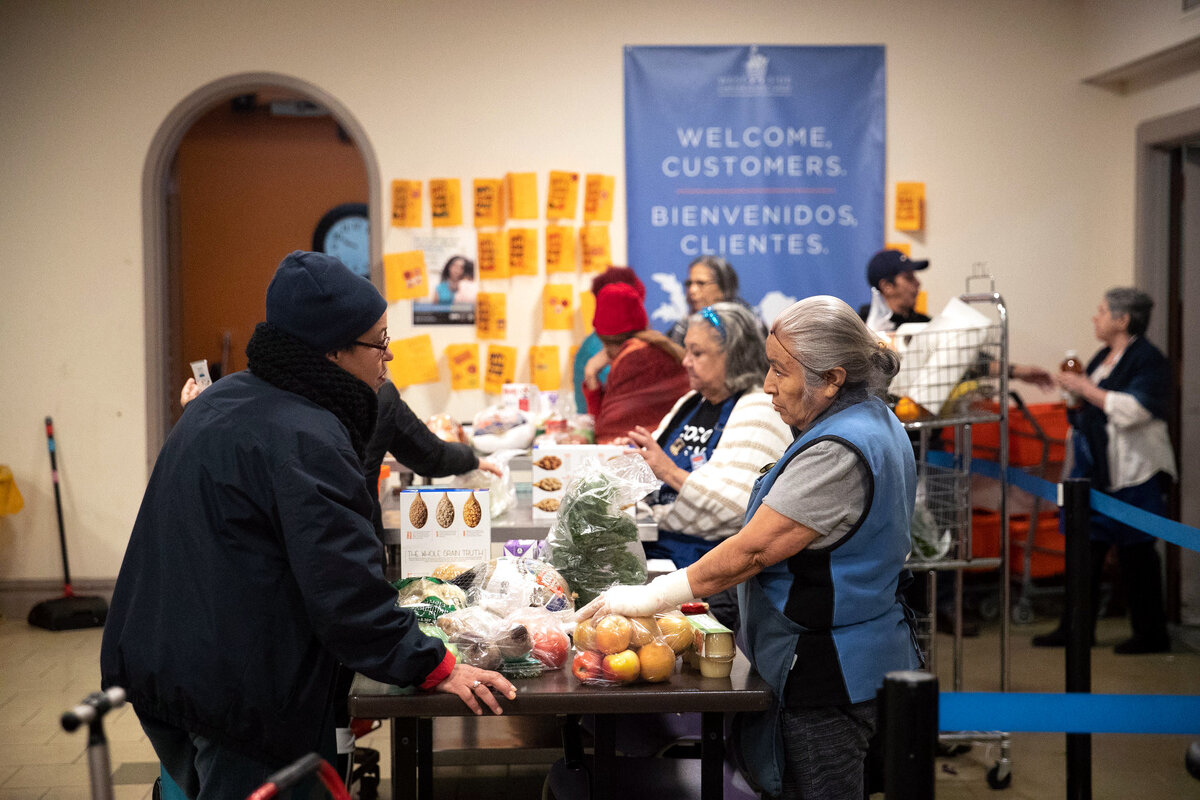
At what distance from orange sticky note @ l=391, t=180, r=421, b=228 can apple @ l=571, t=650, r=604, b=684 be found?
415 centimetres

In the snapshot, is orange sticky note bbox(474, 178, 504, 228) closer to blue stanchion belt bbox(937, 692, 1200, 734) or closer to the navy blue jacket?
the navy blue jacket

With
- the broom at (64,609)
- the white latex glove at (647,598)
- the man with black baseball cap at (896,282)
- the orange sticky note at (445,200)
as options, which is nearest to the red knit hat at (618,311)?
the man with black baseball cap at (896,282)

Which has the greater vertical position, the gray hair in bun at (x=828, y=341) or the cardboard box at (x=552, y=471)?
the gray hair in bun at (x=828, y=341)

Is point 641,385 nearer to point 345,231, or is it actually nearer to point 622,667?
point 622,667

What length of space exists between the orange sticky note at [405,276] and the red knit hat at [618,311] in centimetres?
172

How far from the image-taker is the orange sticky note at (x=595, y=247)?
5.76 m

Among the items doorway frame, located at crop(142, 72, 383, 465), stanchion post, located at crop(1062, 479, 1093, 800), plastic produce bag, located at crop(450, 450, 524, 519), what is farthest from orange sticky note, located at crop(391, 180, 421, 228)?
stanchion post, located at crop(1062, 479, 1093, 800)

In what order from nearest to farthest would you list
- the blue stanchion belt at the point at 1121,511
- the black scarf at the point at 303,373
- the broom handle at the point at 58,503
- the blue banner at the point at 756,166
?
1. the black scarf at the point at 303,373
2. the blue stanchion belt at the point at 1121,511
3. the broom handle at the point at 58,503
4. the blue banner at the point at 756,166

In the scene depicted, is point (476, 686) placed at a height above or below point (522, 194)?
below

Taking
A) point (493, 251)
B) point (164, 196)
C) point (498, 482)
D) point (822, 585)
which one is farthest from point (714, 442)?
point (164, 196)

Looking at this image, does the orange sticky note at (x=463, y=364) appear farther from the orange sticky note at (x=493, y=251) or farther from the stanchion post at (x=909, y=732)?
the stanchion post at (x=909, y=732)

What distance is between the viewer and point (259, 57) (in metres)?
5.67

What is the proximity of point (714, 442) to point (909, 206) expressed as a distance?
3204mm

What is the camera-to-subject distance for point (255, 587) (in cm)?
178
